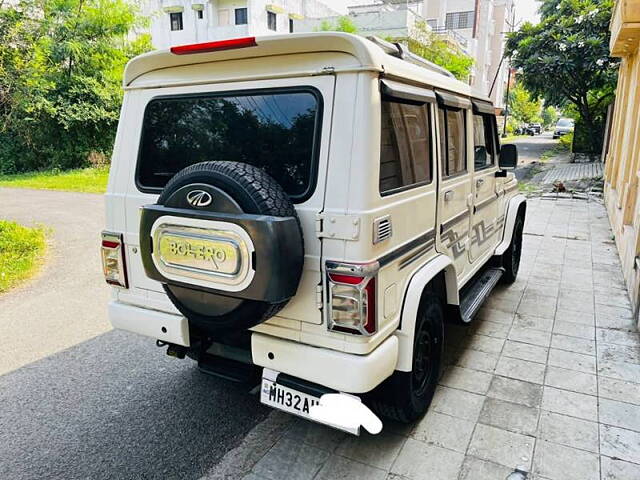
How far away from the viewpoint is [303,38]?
2.27m

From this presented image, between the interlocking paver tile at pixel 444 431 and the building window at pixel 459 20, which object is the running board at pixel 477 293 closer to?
the interlocking paver tile at pixel 444 431

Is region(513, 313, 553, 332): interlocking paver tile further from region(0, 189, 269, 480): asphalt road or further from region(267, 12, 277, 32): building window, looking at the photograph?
region(267, 12, 277, 32): building window

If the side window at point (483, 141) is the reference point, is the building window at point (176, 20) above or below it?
above

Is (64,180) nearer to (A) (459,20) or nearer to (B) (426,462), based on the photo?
(B) (426,462)

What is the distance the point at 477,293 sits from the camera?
13.4 feet

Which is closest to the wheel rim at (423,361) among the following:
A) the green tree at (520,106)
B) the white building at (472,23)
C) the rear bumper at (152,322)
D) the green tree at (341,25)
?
the rear bumper at (152,322)

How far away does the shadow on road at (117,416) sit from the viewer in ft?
8.64

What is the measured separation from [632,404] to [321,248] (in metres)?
2.46

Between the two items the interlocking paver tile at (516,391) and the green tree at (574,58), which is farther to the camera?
the green tree at (574,58)

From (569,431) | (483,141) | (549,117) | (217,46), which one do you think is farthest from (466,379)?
(549,117)

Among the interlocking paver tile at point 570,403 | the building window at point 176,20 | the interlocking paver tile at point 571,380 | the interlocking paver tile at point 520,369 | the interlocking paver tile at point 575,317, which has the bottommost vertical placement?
the interlocking paver tile at point 570,403

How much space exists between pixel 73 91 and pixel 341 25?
14757 millimetres

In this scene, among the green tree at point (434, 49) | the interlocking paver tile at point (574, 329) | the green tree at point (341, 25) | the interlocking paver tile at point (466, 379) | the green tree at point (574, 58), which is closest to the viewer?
the interlocking paver tile at point (466, 379)

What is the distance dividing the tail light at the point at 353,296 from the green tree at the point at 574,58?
69.3 feet
